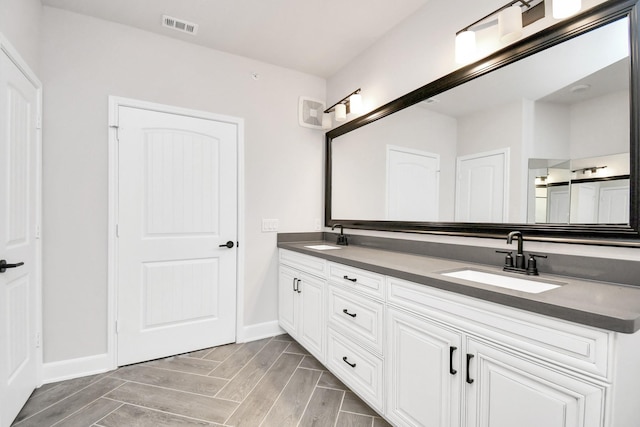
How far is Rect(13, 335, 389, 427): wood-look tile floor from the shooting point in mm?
1762

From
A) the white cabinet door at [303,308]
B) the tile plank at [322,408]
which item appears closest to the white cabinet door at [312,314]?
the white cabinet door at [303,308]

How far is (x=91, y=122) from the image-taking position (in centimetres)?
225

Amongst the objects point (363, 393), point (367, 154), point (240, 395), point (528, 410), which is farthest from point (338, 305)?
point (367, 154)

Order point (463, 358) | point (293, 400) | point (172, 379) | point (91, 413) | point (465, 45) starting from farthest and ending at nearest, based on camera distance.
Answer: point (172, 379), point (293, 400), point (91, 413), point (465, 45), point (463, 358)

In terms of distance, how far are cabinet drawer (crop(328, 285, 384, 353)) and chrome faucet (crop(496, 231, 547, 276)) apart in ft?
2.28

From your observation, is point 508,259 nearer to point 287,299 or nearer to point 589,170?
point 589,170

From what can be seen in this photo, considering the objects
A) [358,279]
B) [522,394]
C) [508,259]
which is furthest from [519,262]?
[358,279]

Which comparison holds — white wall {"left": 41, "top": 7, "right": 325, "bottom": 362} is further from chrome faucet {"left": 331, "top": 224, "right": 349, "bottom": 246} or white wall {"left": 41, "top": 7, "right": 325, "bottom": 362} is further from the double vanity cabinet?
the double vanity cabinet

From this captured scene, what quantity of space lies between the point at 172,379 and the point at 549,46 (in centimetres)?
306

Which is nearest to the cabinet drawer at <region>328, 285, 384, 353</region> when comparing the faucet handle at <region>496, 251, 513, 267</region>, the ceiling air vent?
the faucet handle at <region>496, 251, 513, 267</region>

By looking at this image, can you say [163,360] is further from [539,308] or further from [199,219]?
[539,308]

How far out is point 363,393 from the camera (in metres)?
1.79

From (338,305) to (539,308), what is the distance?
4.11 feet

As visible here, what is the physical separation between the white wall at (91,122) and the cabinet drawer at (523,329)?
1.92 m
